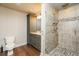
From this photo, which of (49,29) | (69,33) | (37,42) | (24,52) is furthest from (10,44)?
(69,33)

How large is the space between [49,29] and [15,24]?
0.85 metres

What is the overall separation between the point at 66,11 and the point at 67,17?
12 centimetres

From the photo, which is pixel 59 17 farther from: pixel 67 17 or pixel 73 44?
pixel 73 44

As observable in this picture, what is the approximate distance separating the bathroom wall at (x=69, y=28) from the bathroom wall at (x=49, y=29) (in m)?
0.10

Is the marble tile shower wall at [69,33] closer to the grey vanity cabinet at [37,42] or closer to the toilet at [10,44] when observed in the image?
the grey vanity cabinet at [37,42]

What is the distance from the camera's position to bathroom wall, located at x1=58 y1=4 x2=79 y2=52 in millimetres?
1598

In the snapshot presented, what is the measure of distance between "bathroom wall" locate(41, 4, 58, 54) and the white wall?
2.04ft

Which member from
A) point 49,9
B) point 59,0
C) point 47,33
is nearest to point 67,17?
point 49,9

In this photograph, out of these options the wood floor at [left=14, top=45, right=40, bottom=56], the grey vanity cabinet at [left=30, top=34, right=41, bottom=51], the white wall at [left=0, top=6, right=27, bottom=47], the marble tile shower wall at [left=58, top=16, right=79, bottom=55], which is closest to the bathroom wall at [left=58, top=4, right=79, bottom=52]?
the marble tile shower wall at [left=58, top=16, right=79, bottom=55]

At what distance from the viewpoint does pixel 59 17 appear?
69.0 inches

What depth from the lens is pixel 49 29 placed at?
181cm

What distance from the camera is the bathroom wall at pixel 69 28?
1598 millimetres

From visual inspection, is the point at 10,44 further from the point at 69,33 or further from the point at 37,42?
the point at 69,33

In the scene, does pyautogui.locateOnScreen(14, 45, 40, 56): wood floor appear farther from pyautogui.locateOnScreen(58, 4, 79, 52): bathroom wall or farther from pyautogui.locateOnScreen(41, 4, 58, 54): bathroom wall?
pyautogui.locateOnScreen(58, 4, 79, 52): bathroom wall
